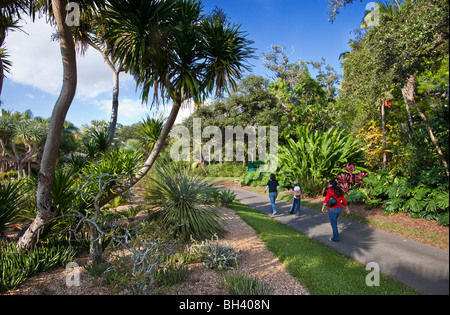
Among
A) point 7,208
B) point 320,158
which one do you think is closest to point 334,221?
point 320,158

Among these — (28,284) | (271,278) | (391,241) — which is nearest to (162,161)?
(28,284)

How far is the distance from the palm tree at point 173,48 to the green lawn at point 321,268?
3.98 metres

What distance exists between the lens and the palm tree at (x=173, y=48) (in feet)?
17.6

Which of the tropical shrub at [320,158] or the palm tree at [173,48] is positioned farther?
the tropical shrub at [320,158]

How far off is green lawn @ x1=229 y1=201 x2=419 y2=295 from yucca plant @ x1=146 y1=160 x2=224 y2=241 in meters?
1.55

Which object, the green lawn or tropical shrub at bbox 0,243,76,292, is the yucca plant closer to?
the green lawn

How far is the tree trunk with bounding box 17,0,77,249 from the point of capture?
4.40 metres

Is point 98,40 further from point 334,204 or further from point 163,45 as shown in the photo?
point 334,204

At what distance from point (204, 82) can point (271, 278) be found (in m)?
4.76

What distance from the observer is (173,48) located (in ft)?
19.1

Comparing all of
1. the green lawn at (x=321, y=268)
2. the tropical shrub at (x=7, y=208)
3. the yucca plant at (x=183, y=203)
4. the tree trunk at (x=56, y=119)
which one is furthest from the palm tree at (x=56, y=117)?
the green lawn at (x=321, y=268)

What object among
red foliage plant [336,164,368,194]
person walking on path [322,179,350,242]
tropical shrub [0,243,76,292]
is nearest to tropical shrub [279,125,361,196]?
red foliage plant [336,164,368,194]

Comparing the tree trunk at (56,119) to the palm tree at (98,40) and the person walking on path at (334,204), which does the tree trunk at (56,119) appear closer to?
the palm tree at (98,40)
